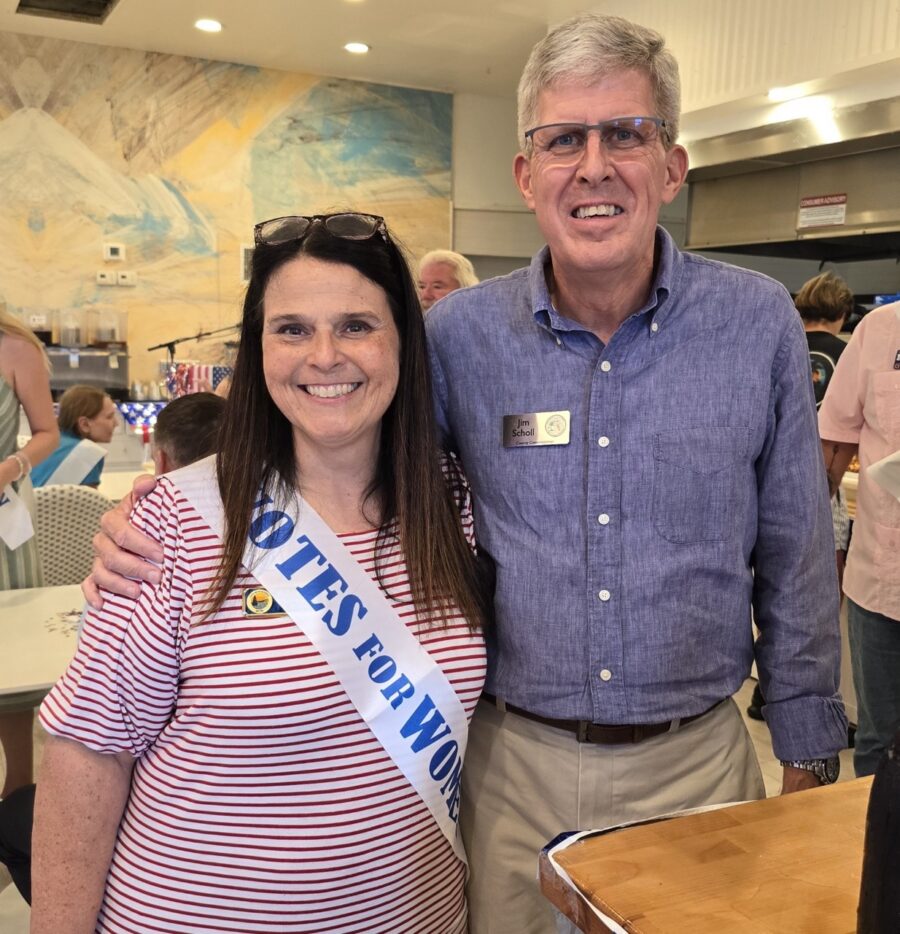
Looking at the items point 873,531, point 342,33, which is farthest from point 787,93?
point 342,33

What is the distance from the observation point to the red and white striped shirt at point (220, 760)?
3.66 feet

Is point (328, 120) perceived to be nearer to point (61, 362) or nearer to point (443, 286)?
point (61, 362)

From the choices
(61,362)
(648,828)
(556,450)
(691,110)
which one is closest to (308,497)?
(556,450)

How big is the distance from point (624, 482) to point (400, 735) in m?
0.45

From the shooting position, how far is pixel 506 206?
7945 millimetres

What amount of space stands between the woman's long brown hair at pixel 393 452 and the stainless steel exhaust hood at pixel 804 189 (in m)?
3.26

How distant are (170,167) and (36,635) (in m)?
5.39

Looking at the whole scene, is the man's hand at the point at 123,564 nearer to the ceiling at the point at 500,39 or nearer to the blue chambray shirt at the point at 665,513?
the blue chambray shirt at the point at 665,513

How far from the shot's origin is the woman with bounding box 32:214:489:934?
1126 millimetres

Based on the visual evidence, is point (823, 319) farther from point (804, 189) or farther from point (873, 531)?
point (873, 531)

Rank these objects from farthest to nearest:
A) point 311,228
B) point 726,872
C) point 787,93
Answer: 1. point 787,93
2. point 311,228
3. point 726,872

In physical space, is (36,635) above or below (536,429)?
below

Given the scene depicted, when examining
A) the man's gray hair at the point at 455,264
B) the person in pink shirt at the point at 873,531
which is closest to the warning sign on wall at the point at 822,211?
the man's gray hair at the point at 455,264

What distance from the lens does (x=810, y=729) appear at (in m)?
1.34
